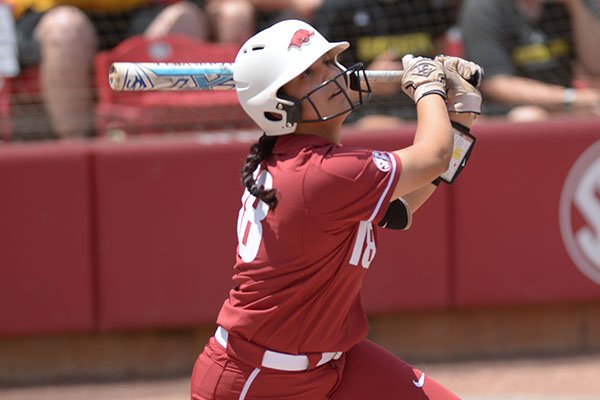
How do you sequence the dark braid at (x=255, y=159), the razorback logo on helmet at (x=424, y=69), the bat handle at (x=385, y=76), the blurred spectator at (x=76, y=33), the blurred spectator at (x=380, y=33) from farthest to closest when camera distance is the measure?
the blurred spectator at (x=380, y=33) < the blurred spectator at (x=76, y=33) < the bat handle at (x=385, y=76) < the razorback logo on helmet at (x=424, y=69) < the dark braid at (x=255, y=159)

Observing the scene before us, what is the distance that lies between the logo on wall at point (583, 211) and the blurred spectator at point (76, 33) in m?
2.30

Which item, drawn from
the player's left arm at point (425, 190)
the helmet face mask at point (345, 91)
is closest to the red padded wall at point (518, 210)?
the player's left arm at point (425, 190)

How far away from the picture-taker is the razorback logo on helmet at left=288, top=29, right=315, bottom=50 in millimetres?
2977

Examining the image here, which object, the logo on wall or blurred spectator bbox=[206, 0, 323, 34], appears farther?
blurred spectator bbox=[206, 0, 323, 34]

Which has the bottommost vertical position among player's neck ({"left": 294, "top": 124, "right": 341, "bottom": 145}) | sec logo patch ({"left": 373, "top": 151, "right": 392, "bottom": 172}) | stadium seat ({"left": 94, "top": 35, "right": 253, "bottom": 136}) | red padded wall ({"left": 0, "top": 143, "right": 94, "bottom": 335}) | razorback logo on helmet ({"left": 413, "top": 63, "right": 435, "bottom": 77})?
red padded wall ({"left": 0, "top": 143, "right": 94, "bottom": 335})

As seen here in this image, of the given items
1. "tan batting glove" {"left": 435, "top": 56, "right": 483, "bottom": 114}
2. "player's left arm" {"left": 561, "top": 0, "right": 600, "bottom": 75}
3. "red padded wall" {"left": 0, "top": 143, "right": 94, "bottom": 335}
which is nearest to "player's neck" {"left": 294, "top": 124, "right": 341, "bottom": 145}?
"tan batting glove" {"left": 435, "top": 56, "right": 483, "bottom": 114}

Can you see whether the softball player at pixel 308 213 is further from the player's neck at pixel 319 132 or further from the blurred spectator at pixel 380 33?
the blurred spectator at pixel 380 33

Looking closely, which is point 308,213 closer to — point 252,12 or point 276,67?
point 276,67

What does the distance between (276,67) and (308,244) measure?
19.1 inches

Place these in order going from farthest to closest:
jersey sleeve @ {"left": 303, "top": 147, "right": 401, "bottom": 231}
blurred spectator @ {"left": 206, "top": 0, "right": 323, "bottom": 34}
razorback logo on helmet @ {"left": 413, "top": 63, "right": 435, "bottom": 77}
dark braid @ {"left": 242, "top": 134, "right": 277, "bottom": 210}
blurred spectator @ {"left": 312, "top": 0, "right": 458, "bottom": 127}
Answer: blurred spectator @ {"left": 206, "top": 0, "right": 323, "bottom": 34}
blurred spectator @ {"left": 312, "top": 0, "right": 458, "bottom": 127}
razorback logo on helmet @ {"left": 413, "top": 63, "right": 435, "bottom": 77}
dark braid @ {"left": 242, "top": 134, "right": 277, "bottom": 210}
jersey sleeve @ {"left": 303, "top": 147, "right": 401, "bottom": 231}

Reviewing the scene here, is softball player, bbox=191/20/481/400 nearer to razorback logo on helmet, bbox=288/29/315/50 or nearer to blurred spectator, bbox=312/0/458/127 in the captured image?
razorback logo on helmet, bbox=288/29/315/50

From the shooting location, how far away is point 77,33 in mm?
6141

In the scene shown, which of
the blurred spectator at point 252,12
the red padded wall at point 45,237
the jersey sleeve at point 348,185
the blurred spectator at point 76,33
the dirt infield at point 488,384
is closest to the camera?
the jersey sleeve at point 348,185

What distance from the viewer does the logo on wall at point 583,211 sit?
594 centimetres
